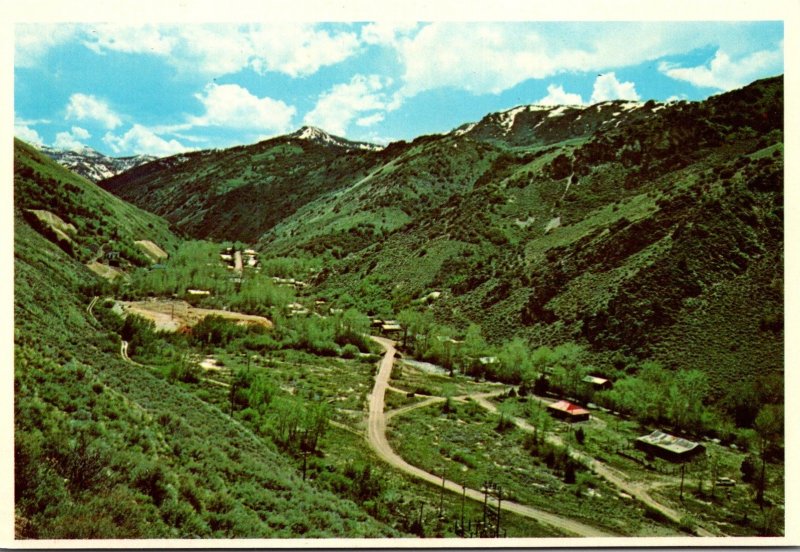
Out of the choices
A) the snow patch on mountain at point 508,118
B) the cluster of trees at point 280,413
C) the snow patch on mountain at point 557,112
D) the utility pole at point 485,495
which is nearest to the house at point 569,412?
the utility pole at point 485,495

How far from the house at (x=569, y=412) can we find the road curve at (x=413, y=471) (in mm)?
6403

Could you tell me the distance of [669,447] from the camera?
18531mm

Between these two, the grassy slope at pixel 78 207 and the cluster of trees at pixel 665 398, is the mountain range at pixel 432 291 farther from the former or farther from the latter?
the cluster of trees at pixel 665 398

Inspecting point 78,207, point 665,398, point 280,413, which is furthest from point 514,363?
Answer: point 78,207

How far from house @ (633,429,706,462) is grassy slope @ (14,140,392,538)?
34.4ft

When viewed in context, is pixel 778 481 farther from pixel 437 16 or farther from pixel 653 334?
pixel 437 16

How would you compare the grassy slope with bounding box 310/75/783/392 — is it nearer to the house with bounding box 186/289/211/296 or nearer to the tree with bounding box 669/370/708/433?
the tree with bounding box 669/370/708/433

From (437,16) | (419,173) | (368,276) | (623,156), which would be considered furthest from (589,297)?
(419,173)

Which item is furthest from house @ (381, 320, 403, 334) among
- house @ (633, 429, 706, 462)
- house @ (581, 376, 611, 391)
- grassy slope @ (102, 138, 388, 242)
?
grassy slope @ (102, 138, 388, 242)

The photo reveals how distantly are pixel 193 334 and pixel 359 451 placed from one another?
10.2m

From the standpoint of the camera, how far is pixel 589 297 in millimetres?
27562

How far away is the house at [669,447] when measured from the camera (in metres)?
18.2

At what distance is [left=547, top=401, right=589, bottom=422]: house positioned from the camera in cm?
2122

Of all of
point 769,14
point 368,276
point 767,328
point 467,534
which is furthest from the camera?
point 368,276
